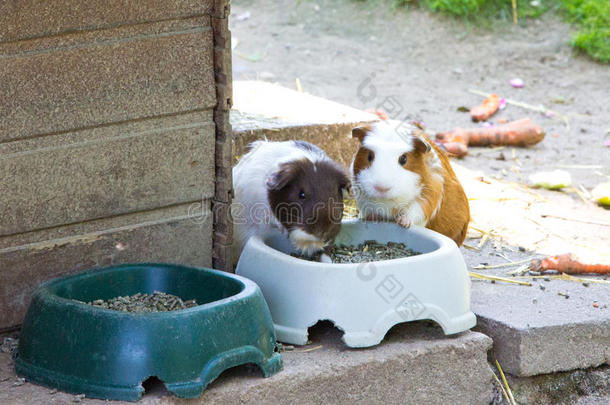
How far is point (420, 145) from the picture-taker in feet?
10.7

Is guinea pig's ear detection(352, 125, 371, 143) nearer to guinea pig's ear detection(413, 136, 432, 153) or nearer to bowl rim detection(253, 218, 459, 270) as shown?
guinea pig's ear detection(413, 136, 432, 153)

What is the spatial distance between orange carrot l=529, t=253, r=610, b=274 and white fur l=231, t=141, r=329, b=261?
3.57ft

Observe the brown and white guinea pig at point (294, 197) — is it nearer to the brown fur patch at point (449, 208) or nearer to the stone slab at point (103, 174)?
the stone slab at point (103, 174)

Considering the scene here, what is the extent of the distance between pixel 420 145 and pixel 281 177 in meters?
0.64

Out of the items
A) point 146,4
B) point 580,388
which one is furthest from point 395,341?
point 146,4

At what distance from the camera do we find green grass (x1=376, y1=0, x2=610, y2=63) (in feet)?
23.7

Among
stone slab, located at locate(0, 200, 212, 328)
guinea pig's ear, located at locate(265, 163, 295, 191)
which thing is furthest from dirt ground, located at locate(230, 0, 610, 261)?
stone slab, located at locate(0, 200, 212, 328)

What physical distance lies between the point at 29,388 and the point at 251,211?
1116 mm

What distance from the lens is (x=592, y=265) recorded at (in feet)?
11.5

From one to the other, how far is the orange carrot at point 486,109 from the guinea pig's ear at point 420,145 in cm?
303

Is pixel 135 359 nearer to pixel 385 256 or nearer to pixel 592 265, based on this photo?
pixel 385 256

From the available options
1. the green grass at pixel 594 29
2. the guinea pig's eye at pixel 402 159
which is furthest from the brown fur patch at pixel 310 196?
the green grass at pixel 594 29

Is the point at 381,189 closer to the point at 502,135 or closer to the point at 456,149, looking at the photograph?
the point at 456,149

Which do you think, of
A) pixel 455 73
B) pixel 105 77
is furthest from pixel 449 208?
pixel 455 73
